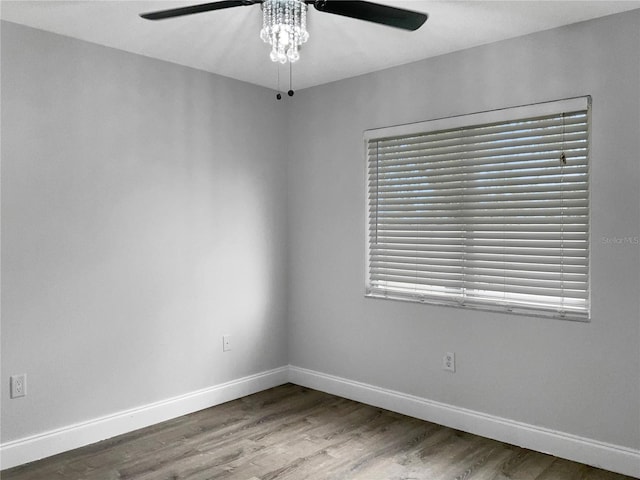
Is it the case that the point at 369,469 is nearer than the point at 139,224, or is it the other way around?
the point at 369,469

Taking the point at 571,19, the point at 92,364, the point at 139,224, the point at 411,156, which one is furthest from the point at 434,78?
Answer: the point at 92,364

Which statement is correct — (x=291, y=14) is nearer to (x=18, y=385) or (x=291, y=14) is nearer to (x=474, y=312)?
(x=474, y=312)

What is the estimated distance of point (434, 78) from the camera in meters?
3.54

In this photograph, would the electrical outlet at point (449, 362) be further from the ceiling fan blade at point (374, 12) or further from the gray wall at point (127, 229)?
the ceiling fan blade at point (374, 12)

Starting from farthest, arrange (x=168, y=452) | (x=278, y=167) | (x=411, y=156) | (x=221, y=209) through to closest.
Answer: (x=278, y=167)
(x=221, y=209)
(x=411, y=156)
(x=168, y=452)

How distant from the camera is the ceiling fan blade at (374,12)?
2043 millimetres

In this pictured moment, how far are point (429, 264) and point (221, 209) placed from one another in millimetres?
1609

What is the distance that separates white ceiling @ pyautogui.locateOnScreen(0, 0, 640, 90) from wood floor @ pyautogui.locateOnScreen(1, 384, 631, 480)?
97.5 inches

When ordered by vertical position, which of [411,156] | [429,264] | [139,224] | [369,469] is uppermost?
[411,156]

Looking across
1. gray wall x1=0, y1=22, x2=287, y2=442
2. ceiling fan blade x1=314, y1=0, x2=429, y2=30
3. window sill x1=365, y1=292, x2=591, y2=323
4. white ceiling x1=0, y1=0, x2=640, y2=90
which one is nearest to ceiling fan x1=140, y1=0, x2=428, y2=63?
ceiling fan blade x1=314, y1=0, x2=429, y2=30

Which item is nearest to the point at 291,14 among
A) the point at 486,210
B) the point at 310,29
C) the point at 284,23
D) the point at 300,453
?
the point at 284,23

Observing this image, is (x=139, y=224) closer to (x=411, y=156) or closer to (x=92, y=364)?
(x=92, y=364)

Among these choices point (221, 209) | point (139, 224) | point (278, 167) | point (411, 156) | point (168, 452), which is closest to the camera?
point (168, 452)

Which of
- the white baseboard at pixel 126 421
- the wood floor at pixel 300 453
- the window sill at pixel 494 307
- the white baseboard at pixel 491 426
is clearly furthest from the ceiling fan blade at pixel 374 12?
the white baseboard at pixel 126 421
